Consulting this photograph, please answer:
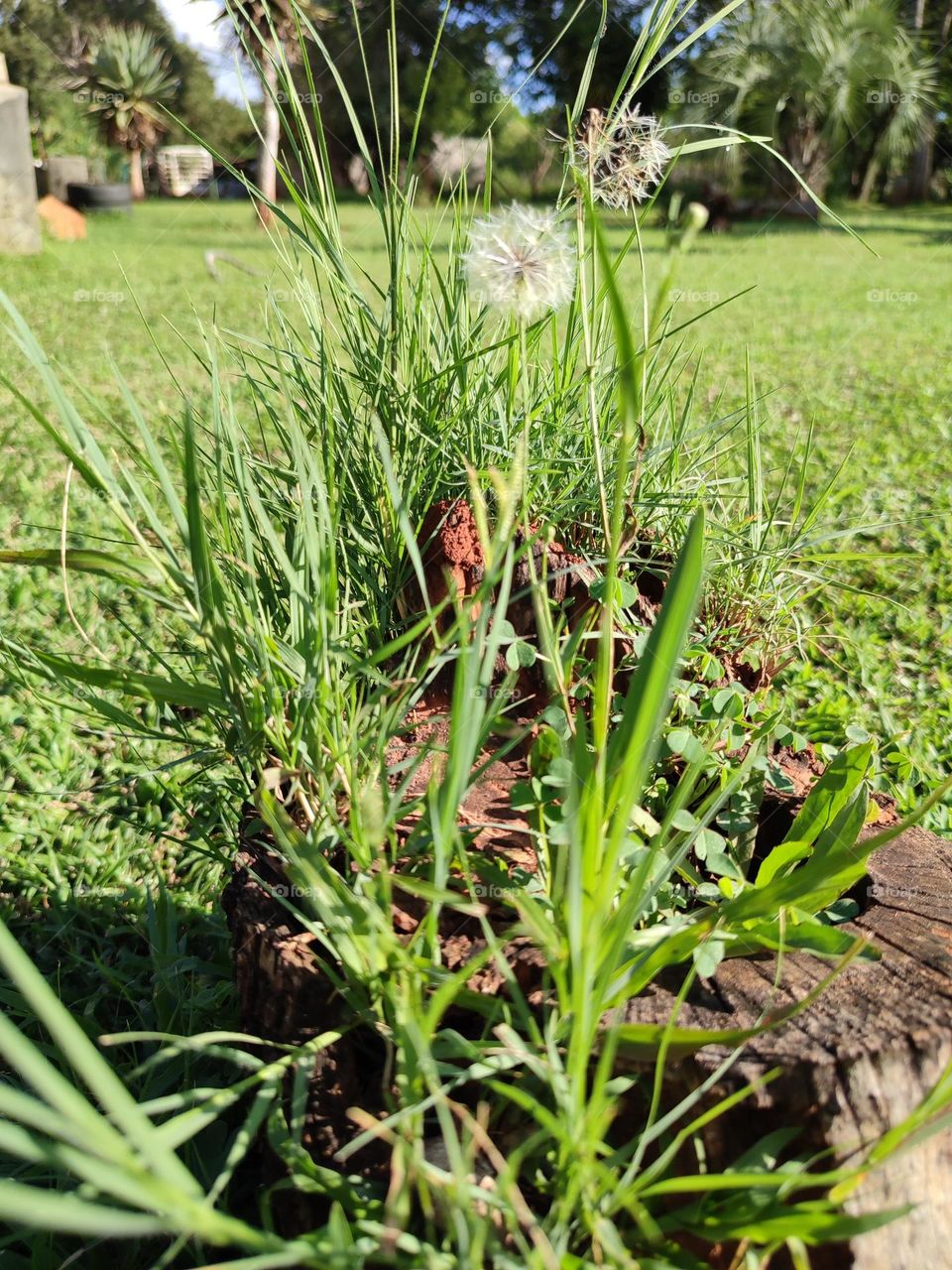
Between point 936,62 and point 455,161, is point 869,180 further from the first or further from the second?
point 455,161

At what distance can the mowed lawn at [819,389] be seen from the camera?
2.13 m

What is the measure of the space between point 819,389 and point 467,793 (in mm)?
4115

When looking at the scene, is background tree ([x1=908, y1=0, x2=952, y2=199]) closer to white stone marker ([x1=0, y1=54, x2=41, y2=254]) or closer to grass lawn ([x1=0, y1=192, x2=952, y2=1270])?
grass lawn ([x1=0, y1=192, x2=952, y2=1270])

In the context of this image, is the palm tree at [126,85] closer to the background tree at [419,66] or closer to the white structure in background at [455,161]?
the background tree at [419,66]

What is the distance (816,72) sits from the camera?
1572 cm

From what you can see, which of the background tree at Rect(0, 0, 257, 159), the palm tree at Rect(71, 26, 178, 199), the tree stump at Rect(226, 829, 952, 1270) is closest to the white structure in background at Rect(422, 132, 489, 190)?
the tree stump at Rect(226, 829, 952, 1270)

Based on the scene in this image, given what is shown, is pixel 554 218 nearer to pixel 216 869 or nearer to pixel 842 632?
pixel 216 869

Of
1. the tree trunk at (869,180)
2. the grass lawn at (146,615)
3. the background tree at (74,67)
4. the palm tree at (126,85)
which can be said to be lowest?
the grass lawn at (146,615)

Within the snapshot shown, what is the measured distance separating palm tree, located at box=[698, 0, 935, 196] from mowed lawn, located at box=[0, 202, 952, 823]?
7.11m

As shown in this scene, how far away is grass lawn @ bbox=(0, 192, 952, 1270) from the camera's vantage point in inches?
58.3

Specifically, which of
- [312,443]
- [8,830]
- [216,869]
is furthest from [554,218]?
[8,830]

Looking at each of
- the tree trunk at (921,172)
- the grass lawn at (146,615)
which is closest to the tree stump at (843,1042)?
the grass lawn at (146,615)

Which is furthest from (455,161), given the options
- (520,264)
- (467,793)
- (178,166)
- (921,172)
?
(467,793)

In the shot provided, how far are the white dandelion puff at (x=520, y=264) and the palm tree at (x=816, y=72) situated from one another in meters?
16.5
